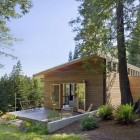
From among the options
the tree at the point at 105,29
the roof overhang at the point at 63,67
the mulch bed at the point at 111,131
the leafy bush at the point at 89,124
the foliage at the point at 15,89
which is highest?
the tree at the point at 105,29

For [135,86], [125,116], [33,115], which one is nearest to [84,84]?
[33,115]

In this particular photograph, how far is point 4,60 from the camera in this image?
13.9 m

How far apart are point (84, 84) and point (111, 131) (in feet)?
25.7

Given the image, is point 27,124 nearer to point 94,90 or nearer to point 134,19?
point 94,90

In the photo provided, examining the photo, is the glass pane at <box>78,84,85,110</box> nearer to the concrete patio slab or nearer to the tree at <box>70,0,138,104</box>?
the concrete patio slab

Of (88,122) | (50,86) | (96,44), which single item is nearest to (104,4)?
(96,44)

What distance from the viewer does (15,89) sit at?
766 inches

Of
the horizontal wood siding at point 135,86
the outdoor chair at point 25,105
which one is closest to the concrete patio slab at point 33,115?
the outdoor chair at point 25,105

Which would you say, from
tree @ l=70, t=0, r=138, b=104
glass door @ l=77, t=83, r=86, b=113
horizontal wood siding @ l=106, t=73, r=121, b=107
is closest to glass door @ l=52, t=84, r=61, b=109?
glass door @ l=77, t=83, r=86, b=113

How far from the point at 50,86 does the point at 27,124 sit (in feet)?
22.3

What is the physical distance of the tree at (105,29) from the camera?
11156 millimetres

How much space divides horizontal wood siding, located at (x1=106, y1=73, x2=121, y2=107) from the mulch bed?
18.3 ft

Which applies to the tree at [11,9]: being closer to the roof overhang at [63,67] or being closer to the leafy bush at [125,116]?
the roof overhang at [63,67]

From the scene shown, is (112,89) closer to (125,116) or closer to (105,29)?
(105,29)
